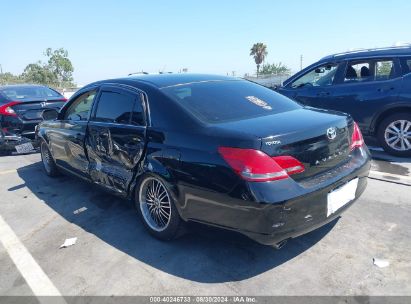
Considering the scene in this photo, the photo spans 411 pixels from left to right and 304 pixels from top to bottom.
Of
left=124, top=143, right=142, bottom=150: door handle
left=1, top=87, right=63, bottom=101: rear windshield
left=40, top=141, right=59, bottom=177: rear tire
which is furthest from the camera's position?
left=1, top=87, right=63, bottom=101: rear windshield

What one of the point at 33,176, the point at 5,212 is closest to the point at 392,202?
the point at 5,212

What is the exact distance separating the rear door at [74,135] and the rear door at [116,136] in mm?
202

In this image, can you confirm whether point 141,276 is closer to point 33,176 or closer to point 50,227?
point 50,227

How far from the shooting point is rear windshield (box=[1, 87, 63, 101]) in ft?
26.1

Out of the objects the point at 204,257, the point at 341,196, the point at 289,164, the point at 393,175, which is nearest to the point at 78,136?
the point at 204,257

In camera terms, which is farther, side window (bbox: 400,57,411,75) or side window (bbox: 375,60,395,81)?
side window (bbox: 375,60,395,81)

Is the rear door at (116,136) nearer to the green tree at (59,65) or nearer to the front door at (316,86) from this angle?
Answer: the front door at (316,86)

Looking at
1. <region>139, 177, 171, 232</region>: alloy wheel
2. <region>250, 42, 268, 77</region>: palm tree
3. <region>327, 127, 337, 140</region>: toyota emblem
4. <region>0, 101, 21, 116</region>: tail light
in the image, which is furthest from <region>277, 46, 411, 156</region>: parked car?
<region>250, 42, 268, 77</region>: palm tree

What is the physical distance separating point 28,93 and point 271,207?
7.40 m

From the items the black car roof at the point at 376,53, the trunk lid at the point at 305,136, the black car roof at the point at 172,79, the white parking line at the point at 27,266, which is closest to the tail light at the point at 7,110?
the white parking line at the point at 27,266

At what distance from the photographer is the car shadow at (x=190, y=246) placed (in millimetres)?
2955

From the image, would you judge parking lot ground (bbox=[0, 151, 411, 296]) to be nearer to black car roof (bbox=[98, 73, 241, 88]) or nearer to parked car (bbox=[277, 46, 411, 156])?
black car roof (bbox=[98, 73, 241, 88])

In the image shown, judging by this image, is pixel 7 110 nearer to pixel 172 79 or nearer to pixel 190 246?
pixel 172 79

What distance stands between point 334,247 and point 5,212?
3.99 metres
